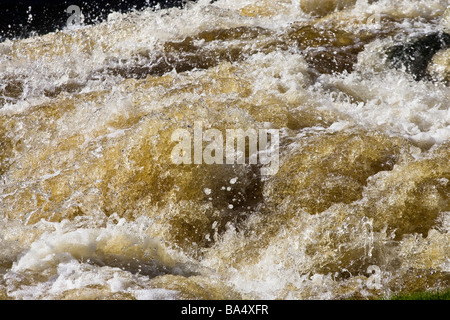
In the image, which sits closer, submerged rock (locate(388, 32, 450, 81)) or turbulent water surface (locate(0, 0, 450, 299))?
turbulent water surface (locate(0, 0, 450, 299))

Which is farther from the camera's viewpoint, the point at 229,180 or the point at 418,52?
the point at 418,52

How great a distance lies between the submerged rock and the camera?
5.55 metres

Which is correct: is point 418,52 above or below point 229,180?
above

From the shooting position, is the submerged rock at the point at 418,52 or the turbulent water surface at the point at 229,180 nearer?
the turbulent water surface at the point at 229,180

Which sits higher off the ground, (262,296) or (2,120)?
(2,120)

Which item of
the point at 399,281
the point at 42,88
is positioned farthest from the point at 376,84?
the point at 42,88

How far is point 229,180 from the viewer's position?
12.4 ft

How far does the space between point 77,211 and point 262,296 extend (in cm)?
154

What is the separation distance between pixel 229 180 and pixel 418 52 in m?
3.24

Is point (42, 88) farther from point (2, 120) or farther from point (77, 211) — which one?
point (77, 211)

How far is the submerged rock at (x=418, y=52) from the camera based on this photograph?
5.55 m

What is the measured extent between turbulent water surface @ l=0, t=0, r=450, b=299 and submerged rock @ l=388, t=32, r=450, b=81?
0.08 m

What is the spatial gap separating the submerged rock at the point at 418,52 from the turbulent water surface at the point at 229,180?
8cm

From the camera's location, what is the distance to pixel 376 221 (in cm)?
331
